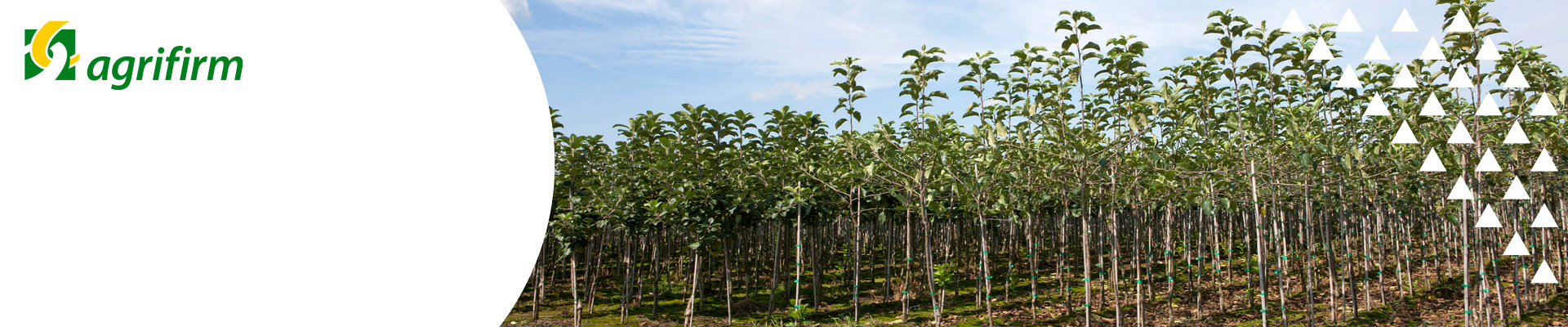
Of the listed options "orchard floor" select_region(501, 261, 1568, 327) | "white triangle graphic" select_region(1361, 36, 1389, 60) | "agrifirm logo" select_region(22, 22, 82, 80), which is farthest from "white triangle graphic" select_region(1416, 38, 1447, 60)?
"agrifirm logo" select_region(22, 22, 82, 80)

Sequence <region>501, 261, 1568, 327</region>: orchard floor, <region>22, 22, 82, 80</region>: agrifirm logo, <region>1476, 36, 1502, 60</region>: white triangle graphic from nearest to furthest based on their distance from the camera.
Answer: <region>22, 22, 82, 80</region>: agrifirm logo → <region>1476, 36, 1502, 60</region>: white triangle graphic → <region>501, 261, 1568, 327</region>: orchard floor

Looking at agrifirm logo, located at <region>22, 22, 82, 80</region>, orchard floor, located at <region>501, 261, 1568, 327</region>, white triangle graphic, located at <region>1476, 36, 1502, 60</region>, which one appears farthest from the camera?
orchard floor, located at <region>501, 261, 1568, 327</region>

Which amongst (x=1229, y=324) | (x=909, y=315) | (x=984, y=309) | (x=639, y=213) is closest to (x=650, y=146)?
(x=639, y=213)

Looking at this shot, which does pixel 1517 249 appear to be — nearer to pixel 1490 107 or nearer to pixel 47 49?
pixel 1490 107

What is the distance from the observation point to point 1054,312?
15.0 m

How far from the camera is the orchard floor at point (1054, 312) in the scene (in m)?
14.0

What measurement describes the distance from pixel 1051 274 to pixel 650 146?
1176 centimetres

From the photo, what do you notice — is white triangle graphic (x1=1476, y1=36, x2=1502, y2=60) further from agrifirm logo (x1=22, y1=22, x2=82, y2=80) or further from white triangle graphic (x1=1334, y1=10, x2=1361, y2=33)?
agrifirm logo (x1=22, y1=22, x2=82, y2=80)

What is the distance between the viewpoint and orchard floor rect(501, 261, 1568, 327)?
14.0 metres

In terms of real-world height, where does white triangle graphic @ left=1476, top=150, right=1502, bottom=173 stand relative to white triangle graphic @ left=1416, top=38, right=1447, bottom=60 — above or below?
below

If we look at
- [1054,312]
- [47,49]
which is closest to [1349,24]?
[1054,312]

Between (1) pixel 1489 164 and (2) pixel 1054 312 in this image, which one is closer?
(1) pixel 1489 164

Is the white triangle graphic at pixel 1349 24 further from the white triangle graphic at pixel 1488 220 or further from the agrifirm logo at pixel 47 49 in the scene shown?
the agrifirm logo at pixel 47 49

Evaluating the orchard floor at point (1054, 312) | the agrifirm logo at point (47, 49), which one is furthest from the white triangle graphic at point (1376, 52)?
the agrifirm logo at point (47, 49)
